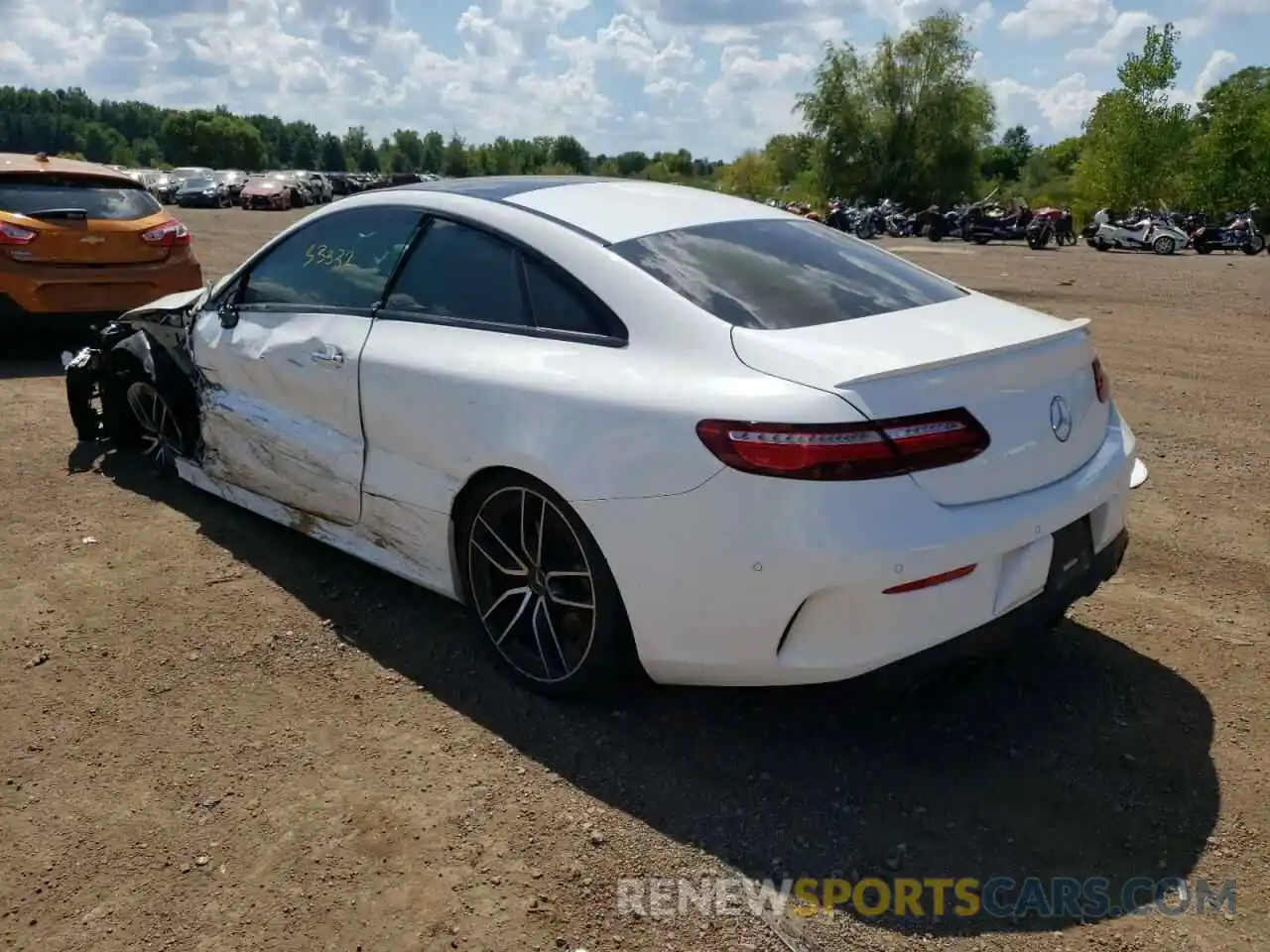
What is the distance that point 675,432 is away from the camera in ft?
8.96

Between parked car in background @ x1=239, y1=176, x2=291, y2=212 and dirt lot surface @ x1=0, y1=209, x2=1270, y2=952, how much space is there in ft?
138

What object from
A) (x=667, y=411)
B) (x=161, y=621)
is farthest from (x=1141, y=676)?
(x=161, y=621)

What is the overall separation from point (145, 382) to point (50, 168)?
4.21 m

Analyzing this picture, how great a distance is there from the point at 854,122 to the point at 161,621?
5397cm

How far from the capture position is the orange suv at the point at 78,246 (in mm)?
7738

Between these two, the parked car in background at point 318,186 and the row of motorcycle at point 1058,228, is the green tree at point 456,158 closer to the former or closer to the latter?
the parked car in background at point 318,186

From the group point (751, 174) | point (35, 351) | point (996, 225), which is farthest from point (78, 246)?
point (751, 174)

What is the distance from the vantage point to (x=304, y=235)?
4.36 metres

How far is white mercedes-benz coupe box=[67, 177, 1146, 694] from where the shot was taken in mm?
2605

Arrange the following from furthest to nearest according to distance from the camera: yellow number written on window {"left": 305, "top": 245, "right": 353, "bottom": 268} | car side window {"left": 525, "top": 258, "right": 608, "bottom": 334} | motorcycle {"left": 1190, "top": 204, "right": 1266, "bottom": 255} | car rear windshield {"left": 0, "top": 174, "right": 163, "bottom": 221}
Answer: motorcycle {"left": 1190, "top": 204, "right": 1266, "bottom": 255} < car rear windshield {"left": 0, "top": 174, "right": 163, "bottom": 221} < yellow number written on window {"left": 305, "top": 245, "right": 353, "bottom": 268} < car side window {"left": 525, "top": 258, "right": 608, "bottom": 334}

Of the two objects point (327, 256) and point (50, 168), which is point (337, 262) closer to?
point (327, 256)

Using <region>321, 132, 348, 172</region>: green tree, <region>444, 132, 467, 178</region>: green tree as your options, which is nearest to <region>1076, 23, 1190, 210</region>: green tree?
<region>444, 132, 467, 178</region>: green tree

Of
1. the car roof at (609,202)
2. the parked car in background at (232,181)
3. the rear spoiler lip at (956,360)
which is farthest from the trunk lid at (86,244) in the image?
the parked car in background at (232,181)

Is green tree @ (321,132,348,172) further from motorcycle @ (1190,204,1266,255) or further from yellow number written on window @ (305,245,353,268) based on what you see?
yellow number written on window @ (305,245,353,268)
